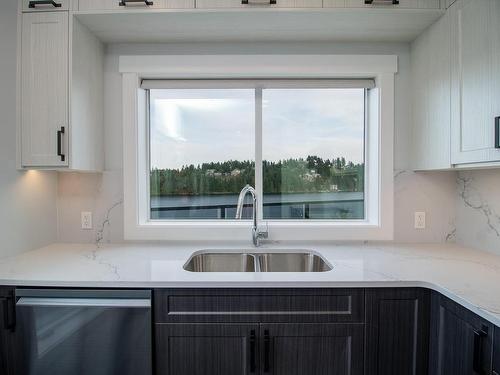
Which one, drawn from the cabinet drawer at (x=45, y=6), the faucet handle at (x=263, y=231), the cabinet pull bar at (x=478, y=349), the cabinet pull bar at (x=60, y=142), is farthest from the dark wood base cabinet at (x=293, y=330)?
the cabinet drawer at (x=45, y=6)

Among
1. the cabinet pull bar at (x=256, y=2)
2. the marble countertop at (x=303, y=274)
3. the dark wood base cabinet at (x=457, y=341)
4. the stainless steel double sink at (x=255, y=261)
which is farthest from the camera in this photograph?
the stainless steel double sink at (x=255, y=261)

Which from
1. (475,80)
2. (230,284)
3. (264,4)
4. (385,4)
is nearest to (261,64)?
(264,4)

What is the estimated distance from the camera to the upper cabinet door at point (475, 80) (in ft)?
4.10

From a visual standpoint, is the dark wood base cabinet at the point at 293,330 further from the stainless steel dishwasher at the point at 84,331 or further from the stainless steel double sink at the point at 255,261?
the stainless steel double sink at the point at 255,261

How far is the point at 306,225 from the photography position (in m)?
1.92

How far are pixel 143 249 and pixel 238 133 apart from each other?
0.99m

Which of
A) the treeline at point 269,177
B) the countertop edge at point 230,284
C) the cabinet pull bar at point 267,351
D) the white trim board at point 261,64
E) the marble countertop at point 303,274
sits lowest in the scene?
the cabinet pull bar at point 267,351

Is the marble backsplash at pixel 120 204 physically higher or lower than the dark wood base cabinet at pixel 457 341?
higher

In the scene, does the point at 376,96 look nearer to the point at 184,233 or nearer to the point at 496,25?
the point at 496,25

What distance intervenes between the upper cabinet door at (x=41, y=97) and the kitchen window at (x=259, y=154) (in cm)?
58

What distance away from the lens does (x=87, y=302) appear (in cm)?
124

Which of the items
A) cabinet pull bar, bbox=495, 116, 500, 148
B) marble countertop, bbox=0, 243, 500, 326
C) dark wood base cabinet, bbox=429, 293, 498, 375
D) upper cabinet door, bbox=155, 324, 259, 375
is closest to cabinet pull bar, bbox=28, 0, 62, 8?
marble countertop, bbox=0, 243, 500, 326

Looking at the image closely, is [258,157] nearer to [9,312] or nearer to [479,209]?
[479,209]

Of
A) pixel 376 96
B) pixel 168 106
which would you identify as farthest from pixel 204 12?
pixel 376 96
